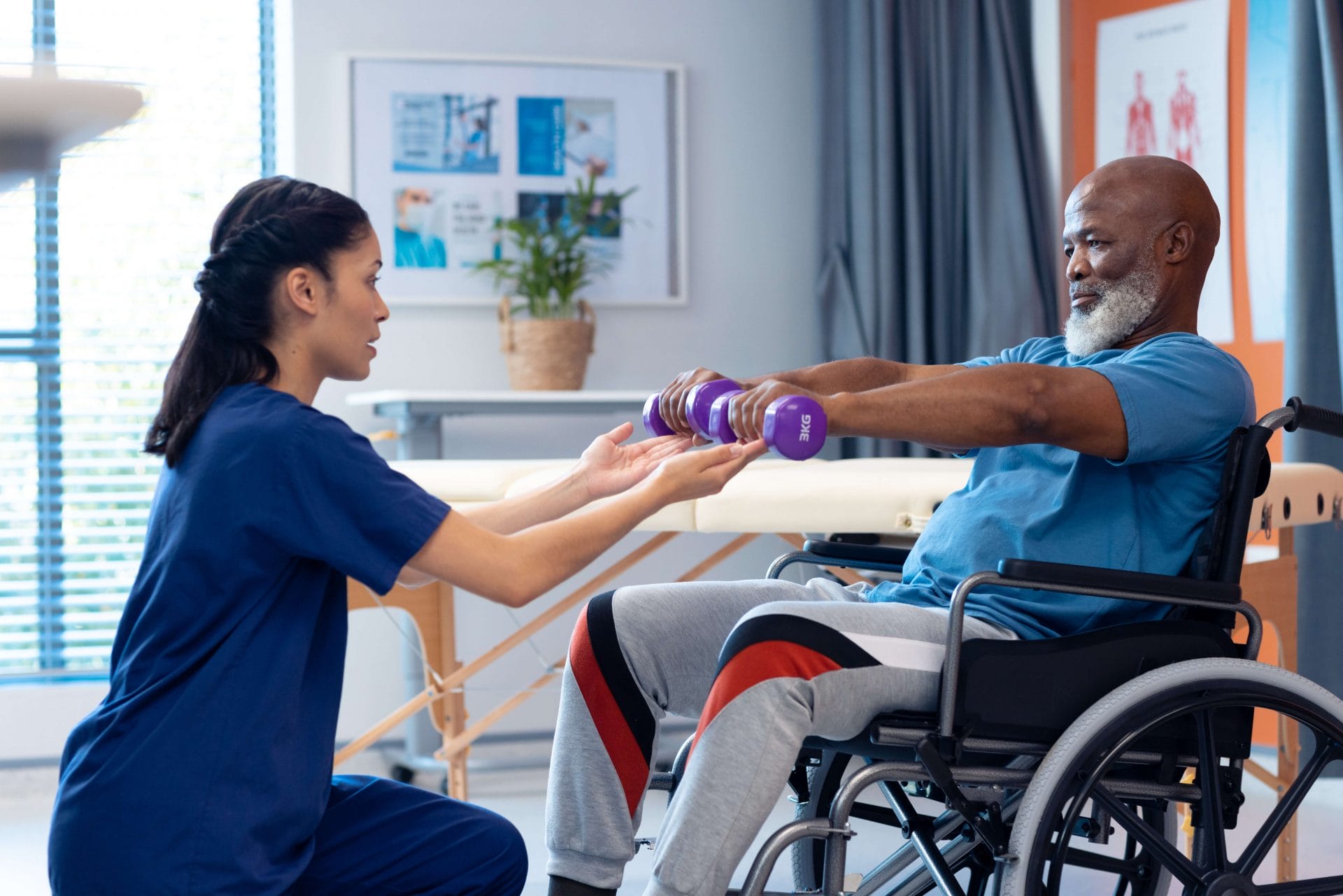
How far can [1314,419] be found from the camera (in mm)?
1551

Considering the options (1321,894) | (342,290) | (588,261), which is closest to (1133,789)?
(1321,894)

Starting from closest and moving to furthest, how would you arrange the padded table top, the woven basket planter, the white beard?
1. the white beard
2. the padded table top
3. the woven basket planter

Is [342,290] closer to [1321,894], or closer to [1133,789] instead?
[1133,789]

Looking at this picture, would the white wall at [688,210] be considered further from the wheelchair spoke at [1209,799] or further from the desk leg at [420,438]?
the wheelchair spoke at [1209,799]

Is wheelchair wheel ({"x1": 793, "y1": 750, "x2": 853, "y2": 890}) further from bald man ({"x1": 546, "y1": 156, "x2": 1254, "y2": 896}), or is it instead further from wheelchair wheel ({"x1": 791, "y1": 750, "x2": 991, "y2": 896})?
A: bald man ({"x1": 546, "y1": 156, "x2": 1254, "y2": 896})

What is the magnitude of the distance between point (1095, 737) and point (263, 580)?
0.84 m

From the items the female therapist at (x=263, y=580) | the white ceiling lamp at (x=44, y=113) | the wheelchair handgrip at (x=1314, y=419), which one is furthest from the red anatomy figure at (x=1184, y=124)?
the white ceiling lamp at (x=44, y=113)

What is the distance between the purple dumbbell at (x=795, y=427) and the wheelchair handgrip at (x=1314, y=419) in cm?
54

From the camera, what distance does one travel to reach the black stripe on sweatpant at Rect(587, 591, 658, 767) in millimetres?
1595

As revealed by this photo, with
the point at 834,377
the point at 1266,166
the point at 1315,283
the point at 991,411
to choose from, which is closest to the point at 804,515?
the point at 834,377

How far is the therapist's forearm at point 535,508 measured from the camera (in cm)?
171

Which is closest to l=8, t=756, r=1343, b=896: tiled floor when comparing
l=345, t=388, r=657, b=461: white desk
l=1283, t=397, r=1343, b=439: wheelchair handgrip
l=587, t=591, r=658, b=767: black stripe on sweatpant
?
l=345, t=388, r=657, b=461: white desk

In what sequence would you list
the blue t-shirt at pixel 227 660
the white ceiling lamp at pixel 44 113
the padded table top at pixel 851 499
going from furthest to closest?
the padded table top at pixel 851 499 < the blue t-shirt at pixel 227 660 < the white ceiling lamp at pixel 44 113

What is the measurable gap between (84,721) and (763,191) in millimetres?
2670
